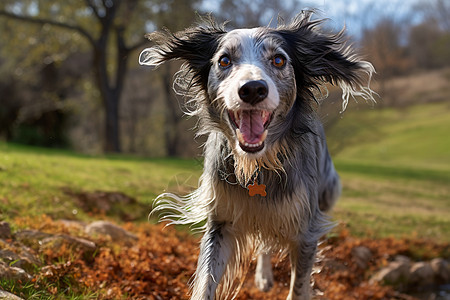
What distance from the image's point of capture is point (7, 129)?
824 inches

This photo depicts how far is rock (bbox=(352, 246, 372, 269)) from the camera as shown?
688cm

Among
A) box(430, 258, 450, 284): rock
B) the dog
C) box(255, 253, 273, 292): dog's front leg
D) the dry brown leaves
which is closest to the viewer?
the dog

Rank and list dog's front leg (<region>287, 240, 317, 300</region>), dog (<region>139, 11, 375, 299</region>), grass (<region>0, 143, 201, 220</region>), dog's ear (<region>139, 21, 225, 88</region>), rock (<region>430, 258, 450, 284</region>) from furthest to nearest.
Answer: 1. rock (<region>430, 258, 450, 284</region>)
2. grass (<region>0, 143, 201, 220</region>)
3. dog's front leg (<region>287, 240, 317, 300</region>)
4. dog's ear (<region>139, 21, 225, 88</region>)
5. dog (<region>139, 11, 375, 299</region>)

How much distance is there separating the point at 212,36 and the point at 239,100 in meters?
1.00

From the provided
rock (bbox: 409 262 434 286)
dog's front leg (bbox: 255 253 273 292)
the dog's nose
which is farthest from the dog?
rock (bbox: 409 262 434 286)

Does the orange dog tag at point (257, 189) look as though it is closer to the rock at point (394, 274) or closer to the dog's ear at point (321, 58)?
the dog's ear at point (321, 58)

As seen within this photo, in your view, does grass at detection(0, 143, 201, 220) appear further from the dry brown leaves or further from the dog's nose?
the dog's nose

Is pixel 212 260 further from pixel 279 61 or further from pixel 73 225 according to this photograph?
pixel 73 225

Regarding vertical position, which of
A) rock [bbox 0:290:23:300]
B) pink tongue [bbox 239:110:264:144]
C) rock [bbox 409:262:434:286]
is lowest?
rock [bbox 409:262:434:286]

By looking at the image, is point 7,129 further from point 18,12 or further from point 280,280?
point 280,280

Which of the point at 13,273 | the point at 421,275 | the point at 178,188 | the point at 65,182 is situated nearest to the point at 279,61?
the point at 178,188

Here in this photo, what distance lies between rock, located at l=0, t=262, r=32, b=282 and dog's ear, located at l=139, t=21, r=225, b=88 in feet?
6.37

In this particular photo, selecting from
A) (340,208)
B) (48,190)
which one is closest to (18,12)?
(48,190)

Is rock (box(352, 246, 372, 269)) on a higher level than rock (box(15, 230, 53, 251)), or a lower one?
lower
